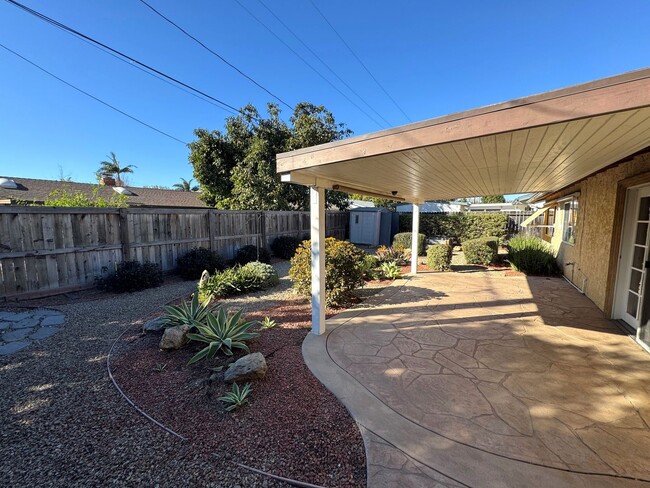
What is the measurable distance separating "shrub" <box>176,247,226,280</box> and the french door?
26.6 feet

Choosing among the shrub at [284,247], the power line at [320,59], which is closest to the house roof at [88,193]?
the shrub at [284,247]

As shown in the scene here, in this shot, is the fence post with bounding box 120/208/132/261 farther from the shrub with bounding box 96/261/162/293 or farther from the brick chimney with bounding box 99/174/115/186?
the brick chimney with bounding box 99/174/115/186

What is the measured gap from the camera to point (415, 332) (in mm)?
4336

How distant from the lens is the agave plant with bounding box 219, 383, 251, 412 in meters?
2.53

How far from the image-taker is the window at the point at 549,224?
11.1 m

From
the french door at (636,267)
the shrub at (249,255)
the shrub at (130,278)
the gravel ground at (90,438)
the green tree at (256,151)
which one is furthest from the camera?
the green tree at (256,151)

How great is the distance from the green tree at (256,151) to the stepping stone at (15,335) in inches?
405

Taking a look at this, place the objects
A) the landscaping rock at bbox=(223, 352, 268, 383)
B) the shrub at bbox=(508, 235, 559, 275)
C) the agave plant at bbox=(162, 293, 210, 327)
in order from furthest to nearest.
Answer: the shrub at bbox=(508, 235, 559, 275), the agave plant at bbox=(162, 293, 210, 327), the landscaping rock at bbox=(223, 352, 268, 383)

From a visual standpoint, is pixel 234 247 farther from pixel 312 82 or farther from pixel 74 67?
pixel 312 82

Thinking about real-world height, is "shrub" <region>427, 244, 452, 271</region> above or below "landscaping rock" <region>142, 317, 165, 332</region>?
above


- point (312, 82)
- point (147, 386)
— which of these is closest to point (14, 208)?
point (147, 386)

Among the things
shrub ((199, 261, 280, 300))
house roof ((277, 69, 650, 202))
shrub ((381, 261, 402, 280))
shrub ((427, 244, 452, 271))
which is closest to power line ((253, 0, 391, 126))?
house roof ((277, 69, 650, 202))

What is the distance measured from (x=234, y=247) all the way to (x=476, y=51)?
12.4m

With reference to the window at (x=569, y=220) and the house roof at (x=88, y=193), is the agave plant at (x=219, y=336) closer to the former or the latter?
the window at (x=569, y=220)
